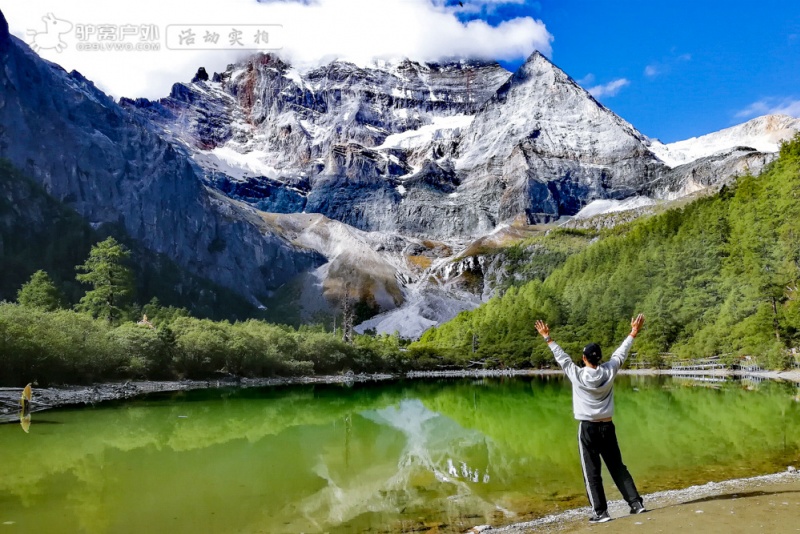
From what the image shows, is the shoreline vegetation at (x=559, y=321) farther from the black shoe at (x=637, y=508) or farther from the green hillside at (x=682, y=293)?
the black shoe at (x=637, y=508)

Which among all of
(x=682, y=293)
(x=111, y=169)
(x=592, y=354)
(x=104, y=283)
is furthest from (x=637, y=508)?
(x=111, y=169)

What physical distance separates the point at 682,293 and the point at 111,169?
104m

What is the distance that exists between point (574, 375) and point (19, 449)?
15.5 m

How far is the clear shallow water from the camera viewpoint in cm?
1070

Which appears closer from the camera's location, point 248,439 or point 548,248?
point 248,439

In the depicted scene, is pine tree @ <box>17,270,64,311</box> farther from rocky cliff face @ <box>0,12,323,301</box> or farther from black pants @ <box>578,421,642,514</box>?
black pants @ <box>578,421,642,514</box>

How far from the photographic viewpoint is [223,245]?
150625 mm

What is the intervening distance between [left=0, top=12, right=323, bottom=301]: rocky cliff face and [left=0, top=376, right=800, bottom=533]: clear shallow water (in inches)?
3598

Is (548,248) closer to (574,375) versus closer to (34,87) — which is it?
(34,87)

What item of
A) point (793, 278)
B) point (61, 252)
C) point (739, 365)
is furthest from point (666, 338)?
point (61, 252)

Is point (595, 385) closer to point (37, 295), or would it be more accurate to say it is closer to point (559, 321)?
point (37, 295)

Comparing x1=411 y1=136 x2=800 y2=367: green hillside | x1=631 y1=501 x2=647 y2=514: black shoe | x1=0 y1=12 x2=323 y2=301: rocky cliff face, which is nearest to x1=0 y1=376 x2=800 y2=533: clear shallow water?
x1=631 y1=501 x2=647 y2=514: black shoe

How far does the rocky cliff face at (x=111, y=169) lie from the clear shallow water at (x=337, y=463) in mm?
91395

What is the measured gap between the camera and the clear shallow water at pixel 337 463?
10695 mm
